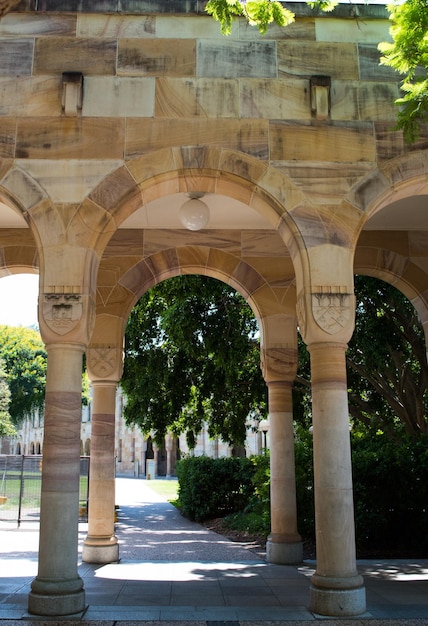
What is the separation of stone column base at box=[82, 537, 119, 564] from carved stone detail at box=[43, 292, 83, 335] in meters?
4.06

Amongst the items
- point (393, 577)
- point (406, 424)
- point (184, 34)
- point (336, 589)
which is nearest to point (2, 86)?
point (184, 34)

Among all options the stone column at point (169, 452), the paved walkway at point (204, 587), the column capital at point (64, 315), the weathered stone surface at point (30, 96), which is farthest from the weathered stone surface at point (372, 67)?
the stone column at point (169, 452)

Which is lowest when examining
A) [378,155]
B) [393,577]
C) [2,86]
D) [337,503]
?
[393,577]

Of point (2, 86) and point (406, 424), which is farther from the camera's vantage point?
point (406, 424)

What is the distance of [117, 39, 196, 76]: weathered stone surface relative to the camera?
22.5 feet

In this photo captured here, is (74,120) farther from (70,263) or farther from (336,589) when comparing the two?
(336,589)

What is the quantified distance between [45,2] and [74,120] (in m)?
1.51

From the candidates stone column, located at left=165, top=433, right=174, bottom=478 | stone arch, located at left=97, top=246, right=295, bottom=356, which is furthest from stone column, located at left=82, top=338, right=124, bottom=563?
stone column, located at left=165, top=433, right=174, bottom=478

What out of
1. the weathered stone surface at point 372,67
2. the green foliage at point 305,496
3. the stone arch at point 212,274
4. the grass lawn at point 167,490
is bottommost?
the grass lawn at point 167,490

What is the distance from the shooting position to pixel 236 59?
22.8 ft

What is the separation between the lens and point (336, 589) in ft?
18.9

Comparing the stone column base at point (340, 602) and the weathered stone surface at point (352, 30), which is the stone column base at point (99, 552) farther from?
the weathered stone surface at point (352, 30)

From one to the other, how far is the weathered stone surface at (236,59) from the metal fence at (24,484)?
10625 millimetres

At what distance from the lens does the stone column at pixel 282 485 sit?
352 inches
